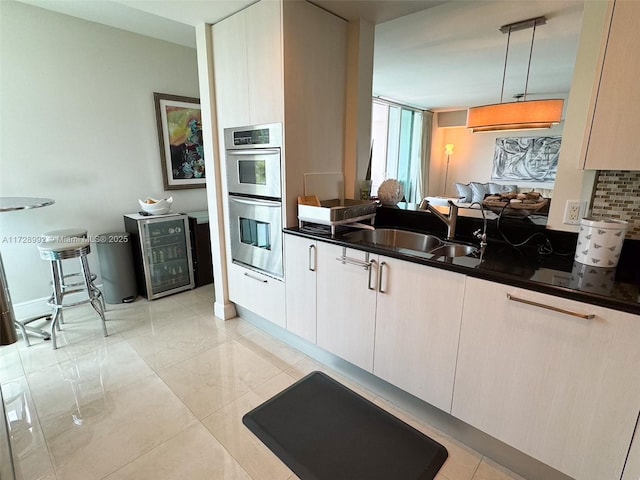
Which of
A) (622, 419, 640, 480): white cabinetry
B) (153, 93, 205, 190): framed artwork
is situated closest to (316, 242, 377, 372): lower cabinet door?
(622, 419, 640, 480): white cabinetry

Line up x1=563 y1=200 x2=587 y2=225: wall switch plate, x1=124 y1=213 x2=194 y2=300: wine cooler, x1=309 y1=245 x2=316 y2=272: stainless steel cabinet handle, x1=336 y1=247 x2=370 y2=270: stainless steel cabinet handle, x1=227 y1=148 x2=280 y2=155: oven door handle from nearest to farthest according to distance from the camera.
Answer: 1. x1=563 y1=200 x2=587 y2=225: wall switch plate
2. x1=336 y1=247 x2=370 y2=270: stainless steel cabinet handle
3. x1=309 y1=245 x2=316 y2=272: stainless steel cabinet handle
4. x1=227 y1=148 x2=280 y2=155: oven door handle
5. x1=124 y1=213 x2=194 y2=300: wine cooler

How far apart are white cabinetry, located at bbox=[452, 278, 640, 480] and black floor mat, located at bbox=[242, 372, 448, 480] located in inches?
13.7

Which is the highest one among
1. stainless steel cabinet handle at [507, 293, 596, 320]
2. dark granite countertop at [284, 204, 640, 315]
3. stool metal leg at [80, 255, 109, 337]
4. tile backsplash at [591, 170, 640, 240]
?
tile backsplash at [591, 170, 640, 240]

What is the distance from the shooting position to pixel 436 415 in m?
1.72

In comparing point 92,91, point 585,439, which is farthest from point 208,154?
point 585,439

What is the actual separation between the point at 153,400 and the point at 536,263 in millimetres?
2210

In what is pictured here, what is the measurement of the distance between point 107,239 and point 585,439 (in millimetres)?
3633

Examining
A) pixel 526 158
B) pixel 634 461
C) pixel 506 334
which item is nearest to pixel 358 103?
pixel 506 334

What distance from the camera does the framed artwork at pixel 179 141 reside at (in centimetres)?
346

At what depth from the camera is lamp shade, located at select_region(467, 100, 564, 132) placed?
2.58 m

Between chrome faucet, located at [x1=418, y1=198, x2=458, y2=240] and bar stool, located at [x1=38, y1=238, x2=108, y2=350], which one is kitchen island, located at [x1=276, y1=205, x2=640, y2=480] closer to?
chrome faucet, located at [x1=418, y1=198, x2=458, y2=240]

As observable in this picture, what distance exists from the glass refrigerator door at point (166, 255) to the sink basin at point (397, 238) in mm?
2143

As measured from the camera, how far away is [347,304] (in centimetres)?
193

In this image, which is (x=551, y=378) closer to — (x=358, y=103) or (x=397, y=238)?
(x=397, y=238)
